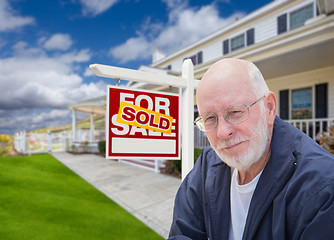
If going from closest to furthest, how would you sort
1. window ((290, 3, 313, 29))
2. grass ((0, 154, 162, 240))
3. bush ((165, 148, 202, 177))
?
grass ((0, 154, 162, 240)) → bush ((165, 148, 202, 177)) → window ((290, 3, 313, 29))

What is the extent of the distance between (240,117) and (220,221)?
1.91 feet

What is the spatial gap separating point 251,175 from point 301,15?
34.1 ft

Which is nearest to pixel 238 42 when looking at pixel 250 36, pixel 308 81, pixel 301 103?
pixel 250 36

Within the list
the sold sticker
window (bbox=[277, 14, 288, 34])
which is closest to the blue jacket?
the sold sticker

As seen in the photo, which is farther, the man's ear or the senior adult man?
the man's ear

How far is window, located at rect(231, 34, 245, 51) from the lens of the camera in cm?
1095

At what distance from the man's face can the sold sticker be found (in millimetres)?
543

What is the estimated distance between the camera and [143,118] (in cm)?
151

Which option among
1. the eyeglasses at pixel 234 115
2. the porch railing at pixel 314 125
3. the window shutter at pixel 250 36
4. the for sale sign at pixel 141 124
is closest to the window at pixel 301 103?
the porch railing at pixel 314 125

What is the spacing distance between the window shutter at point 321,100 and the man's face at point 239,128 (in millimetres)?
7120

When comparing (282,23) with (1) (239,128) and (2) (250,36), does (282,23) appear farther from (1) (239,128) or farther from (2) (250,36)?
(1) (239,128)

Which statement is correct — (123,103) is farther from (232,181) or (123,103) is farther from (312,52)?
(312,52)

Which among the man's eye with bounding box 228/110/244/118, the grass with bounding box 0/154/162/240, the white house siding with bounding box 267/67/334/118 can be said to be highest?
the white house siding with bounding box 267/67/334/118

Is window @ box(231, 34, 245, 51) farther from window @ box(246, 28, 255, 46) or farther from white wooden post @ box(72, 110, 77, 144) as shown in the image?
white wooden post @ box(72, 110, 77, 144)
